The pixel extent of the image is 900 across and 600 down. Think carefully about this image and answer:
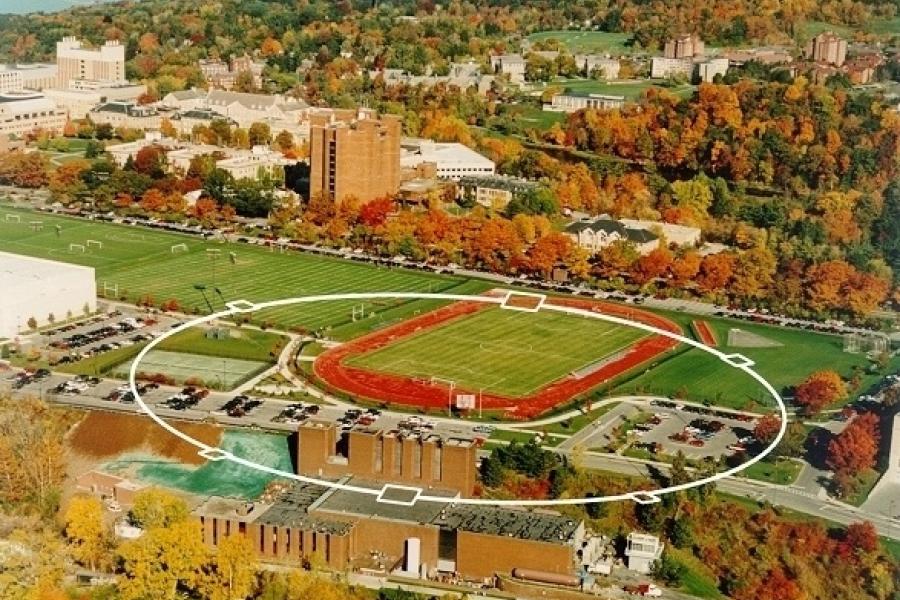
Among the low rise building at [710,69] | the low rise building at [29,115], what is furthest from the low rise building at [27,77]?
the low rise building at [710,69]

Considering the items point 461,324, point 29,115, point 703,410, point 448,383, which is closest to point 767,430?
point 703,410

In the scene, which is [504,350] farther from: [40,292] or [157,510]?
[157,510]

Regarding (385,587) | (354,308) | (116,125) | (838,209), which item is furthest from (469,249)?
(116,125)

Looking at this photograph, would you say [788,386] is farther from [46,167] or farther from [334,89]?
[334,89]

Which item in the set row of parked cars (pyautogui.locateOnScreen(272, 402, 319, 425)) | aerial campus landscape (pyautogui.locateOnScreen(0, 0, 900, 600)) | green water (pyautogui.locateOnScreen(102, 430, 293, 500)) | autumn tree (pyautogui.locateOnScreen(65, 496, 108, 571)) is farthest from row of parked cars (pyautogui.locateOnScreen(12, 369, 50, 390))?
autumn tree (pyautogui.locateOnScreen(65, 496, 108, 571))

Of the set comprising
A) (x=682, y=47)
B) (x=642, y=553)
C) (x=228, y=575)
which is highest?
(x=682, y=47)

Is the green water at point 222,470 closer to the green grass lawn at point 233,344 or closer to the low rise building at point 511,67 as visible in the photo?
the green grass lawn at point 233,344
